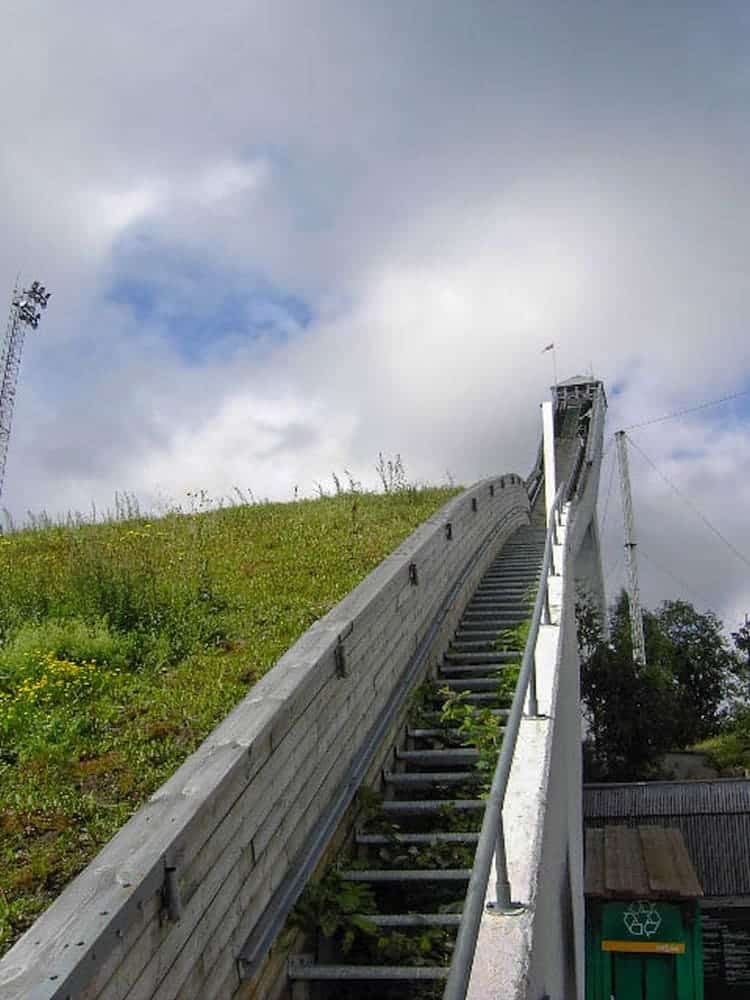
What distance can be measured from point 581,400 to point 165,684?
35.9m

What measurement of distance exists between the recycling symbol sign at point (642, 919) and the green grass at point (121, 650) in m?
6.42

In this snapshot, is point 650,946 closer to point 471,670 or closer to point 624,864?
point 624,864

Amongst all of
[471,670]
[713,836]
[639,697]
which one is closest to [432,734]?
[471,670]

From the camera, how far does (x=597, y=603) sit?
35.8 metres

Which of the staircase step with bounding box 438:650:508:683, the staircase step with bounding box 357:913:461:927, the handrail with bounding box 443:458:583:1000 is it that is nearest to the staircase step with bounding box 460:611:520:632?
the staircase step with bounding box 438:650:508:683

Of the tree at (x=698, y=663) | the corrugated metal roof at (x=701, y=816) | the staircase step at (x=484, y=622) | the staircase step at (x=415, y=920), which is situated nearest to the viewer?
the staircase step at (x=415, y=920)

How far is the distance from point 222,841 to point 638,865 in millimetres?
12662

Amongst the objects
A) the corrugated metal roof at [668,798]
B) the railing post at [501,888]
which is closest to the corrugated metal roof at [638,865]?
the corrugated metal roof at [668,798]

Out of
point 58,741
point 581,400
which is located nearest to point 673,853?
point 58,741

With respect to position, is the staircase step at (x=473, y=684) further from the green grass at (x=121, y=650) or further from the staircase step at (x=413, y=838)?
the staircase step at (x=413, y=838)

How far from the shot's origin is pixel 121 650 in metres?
7.75

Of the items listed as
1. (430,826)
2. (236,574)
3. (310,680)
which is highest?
(236,574)

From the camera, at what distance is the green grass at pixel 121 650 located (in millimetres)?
4910

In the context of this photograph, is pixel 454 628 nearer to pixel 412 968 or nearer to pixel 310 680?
pixel 310 680
